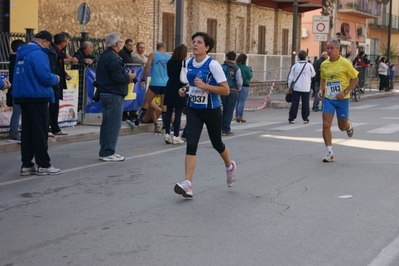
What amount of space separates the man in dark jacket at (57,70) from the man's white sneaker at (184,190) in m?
5.21

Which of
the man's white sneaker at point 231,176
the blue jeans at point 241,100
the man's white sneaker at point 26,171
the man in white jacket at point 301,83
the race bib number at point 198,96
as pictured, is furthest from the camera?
the blue jeans at point 241,100

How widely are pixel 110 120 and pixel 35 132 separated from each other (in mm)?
1697

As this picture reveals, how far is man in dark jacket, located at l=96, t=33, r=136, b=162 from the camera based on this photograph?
1121 centimetres

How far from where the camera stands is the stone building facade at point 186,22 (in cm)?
2348

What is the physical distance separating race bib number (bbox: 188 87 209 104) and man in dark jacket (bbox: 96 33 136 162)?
2.84m

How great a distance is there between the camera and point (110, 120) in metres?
11.4

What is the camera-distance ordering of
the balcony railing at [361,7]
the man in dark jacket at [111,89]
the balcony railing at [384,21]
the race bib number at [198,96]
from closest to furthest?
1. the race bib number at [198,96]
2. the man in dark jacket at [111,89]
3. the balcony railing at [361,7]
4. the balcony railing at [384,21]

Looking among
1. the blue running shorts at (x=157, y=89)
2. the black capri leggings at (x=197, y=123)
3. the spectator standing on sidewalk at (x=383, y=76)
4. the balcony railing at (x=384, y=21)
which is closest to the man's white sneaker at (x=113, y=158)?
the black capri leggings at (x=197, y=123)

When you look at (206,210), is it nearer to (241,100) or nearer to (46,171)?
(46,171)

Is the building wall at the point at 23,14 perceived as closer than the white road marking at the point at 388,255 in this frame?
No

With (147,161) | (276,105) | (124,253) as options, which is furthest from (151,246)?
(276,105)

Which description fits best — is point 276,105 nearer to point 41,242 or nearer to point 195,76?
point 195,76

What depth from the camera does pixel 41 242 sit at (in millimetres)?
6543

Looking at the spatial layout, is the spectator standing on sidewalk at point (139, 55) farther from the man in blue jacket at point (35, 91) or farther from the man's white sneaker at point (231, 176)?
the man's white sneaker at point (231, 176)
